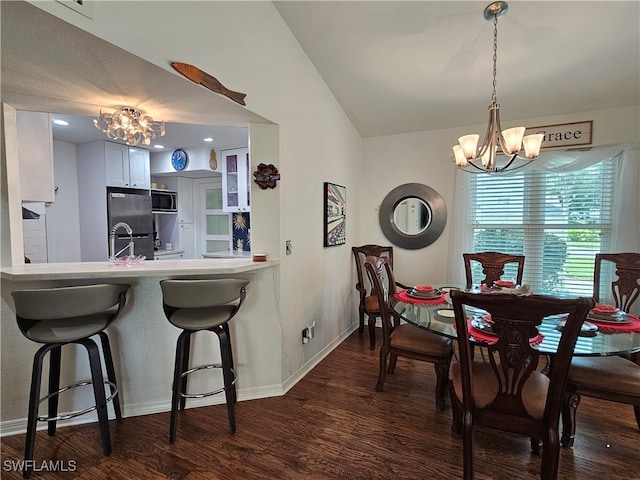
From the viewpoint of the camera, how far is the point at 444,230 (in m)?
3.53

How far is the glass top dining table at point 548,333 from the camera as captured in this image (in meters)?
1.47

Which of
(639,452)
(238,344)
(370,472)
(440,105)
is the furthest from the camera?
(440,105)

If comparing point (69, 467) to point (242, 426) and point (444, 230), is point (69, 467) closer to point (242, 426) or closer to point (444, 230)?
point (242, 426)

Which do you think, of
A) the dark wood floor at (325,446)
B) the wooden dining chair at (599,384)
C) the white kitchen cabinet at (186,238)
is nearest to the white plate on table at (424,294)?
the dark wood floor at (325,446)

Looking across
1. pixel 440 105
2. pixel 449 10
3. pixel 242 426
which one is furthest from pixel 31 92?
pixel 440 105

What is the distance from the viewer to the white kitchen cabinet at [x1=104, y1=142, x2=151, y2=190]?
4000 millimetres

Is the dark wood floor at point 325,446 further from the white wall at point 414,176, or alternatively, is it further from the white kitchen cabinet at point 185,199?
the white kitchen cabinet at point 185,199

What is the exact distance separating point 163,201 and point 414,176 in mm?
3667

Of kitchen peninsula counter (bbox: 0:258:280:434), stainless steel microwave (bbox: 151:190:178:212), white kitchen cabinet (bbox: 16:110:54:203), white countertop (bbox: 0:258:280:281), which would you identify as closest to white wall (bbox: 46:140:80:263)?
stainless steel microwave (bbox: 151:190:178:212)

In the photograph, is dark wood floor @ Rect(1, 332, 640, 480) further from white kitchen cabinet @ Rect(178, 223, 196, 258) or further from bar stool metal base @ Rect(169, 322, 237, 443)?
white kitchen cabinet @ Rect(178, 223, 196, 258)

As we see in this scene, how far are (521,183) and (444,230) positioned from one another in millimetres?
897

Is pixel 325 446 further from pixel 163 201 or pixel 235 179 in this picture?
pixel 163 201

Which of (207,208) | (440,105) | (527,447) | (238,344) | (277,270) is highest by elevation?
(440,105)

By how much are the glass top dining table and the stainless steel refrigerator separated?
11.9ft
